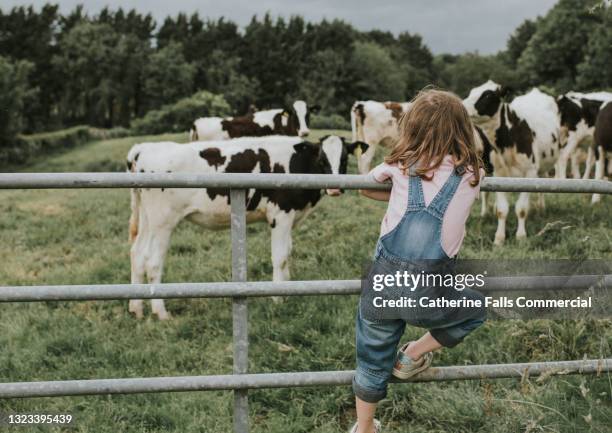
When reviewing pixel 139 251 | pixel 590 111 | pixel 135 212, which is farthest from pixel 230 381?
pixel 590 111

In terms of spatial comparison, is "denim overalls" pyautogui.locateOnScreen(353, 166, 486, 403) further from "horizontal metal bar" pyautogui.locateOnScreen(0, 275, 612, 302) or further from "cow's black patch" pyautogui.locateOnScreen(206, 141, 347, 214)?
"cow's black patch" pyautogui.locateOnScreen(206, 141, 347, 214)

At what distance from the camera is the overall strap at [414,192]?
239 centimetres

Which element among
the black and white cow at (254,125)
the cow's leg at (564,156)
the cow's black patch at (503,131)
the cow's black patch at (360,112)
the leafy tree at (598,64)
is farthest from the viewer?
the leafy tree at (598,64)

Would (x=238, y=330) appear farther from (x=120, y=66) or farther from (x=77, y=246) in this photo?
(x=120, y=66)

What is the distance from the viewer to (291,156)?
6688 millimetres

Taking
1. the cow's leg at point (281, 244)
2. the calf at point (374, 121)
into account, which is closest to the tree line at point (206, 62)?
the calf at point (374, 121)

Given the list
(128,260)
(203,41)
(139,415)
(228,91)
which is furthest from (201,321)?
(203,41)

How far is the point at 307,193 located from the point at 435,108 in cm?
408

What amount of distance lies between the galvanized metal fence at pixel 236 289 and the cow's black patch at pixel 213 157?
391cm

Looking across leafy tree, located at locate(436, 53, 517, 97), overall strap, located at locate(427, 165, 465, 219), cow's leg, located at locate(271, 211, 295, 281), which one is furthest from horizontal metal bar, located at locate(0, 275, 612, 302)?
leafy tree, located at locate(436, 53, 517, 97)

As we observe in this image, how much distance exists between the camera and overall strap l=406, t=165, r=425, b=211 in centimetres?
239

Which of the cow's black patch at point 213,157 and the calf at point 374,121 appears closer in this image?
the cow's black patch at point 213,157

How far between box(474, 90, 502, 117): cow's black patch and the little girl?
5.85 m

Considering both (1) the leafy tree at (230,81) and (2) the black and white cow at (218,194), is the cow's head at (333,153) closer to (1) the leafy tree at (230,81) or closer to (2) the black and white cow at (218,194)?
(2) the black and white cow at (218,194)
